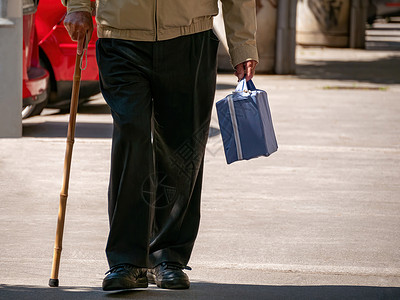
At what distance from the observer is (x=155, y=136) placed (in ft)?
14.6

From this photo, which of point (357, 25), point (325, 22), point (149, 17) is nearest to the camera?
point (149, 17)

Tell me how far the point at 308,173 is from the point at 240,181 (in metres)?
0.68

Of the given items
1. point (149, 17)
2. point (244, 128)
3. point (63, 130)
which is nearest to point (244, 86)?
point (244, 128)

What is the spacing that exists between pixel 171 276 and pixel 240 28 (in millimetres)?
1263

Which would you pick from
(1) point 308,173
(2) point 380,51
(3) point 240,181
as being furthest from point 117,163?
(2) point 380,51

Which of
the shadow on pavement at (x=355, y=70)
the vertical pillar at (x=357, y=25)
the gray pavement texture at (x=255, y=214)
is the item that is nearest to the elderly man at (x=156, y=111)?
the gray pavement texture at (x=255, y=214)

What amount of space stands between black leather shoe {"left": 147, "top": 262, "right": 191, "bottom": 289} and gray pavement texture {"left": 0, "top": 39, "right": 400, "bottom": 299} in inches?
2.2

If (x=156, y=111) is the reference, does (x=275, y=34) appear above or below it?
below

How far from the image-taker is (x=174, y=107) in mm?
4352

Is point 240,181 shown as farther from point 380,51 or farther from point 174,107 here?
point 380,51

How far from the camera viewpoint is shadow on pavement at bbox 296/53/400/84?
16969mm

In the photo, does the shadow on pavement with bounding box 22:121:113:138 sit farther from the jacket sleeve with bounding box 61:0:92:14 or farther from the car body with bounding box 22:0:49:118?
the jacket sleeve with bounding box 61:0:92:14

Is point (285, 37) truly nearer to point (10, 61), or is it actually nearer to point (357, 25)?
point (10, 61)

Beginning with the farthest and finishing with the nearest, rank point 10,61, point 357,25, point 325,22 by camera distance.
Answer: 1. point 325,22
2. point 357,25
3. point 10,61
